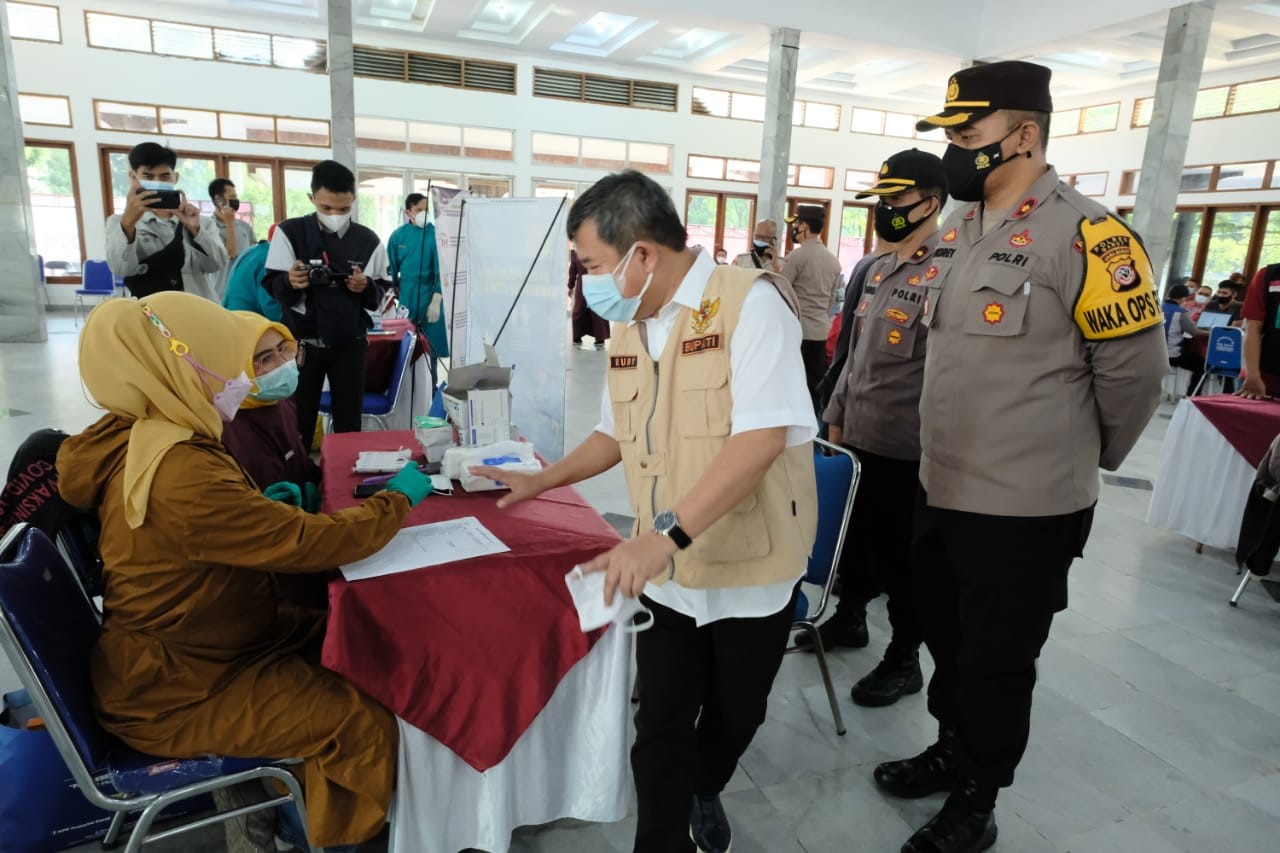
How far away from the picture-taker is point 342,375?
11.7 feet

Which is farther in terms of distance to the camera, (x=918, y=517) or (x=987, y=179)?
(x=918, y=517)

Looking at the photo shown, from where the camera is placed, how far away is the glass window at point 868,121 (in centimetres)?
1532

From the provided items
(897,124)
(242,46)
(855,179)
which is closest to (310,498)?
(242,46)

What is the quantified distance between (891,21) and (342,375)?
29.8ft

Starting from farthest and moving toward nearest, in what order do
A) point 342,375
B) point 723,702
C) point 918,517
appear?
point 342,375
point 918,517
point 723,702

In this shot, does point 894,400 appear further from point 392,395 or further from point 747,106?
point 747,106

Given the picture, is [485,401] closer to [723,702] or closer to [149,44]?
[723,702]

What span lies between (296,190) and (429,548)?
40.3 ft

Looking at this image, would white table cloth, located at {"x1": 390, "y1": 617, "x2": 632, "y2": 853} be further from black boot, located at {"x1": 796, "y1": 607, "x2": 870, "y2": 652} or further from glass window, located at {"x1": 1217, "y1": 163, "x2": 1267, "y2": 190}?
glass window, located at {"x1": 1217, "y1": 163, "x2": 1267, "y2": 190}

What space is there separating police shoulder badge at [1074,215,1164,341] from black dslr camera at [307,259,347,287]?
2.89 m

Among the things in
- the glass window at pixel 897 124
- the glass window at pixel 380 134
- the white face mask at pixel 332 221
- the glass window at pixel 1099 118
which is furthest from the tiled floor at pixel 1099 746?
the glass window at pixel 897 124

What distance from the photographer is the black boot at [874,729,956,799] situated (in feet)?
6.31

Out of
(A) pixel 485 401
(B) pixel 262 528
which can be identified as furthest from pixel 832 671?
(B) pixel 262 528

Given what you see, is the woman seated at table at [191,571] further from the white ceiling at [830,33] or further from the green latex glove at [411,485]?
the white ceiling at [830,33]
